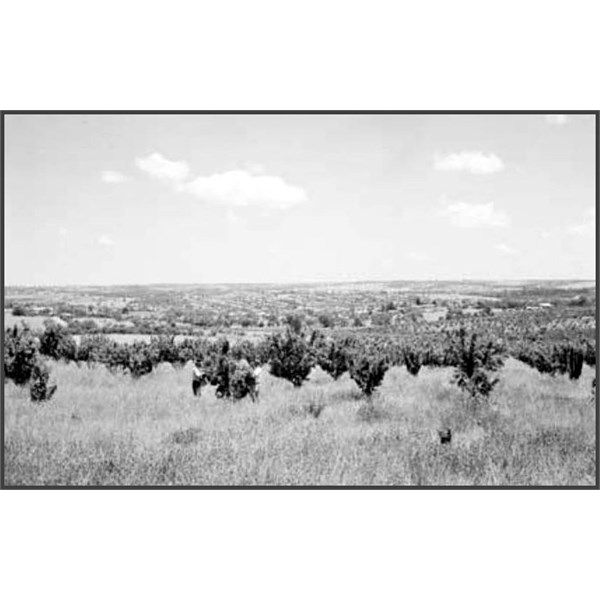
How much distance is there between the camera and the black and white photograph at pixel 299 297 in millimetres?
4516

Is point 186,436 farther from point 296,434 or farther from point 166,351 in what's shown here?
point 296,434

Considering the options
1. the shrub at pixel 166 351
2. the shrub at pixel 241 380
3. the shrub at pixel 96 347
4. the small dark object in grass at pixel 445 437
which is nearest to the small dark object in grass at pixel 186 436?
the shrub at pixel 241 380

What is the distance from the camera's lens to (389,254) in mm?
4676

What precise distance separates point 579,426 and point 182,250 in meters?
3.51

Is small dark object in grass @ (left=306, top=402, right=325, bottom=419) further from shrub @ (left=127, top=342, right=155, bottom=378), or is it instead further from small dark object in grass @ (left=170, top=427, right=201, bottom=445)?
shrub @ (left=127, top=342, right=155, bottom=378)

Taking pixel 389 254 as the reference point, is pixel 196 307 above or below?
below

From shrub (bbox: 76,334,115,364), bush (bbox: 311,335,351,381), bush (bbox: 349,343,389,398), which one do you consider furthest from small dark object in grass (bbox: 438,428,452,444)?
shrub (bbox: 76,334,115,364)

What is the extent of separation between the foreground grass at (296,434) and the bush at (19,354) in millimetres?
129

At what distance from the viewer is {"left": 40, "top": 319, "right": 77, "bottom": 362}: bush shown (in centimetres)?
468

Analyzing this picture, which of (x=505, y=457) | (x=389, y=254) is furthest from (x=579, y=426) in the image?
(x=389, y=254)

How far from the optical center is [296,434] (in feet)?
15.1

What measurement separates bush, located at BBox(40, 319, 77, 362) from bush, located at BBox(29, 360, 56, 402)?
13cm

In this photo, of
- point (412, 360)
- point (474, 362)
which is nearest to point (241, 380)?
point (412, 360)
